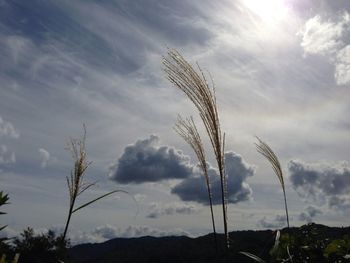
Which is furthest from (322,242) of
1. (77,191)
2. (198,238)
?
(198,238)

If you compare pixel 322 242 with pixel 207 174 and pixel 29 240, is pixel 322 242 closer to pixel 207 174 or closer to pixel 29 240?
pixel 207 174

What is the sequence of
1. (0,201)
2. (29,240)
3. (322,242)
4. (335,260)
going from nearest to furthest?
1. (0,201)
2. (335,260)
3. (322,242)
4. (29,240)

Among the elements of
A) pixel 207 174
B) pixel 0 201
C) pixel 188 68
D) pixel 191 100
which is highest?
pixel 188 68

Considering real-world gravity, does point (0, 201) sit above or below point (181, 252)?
below

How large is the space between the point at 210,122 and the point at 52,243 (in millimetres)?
17549

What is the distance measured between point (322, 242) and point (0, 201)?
3.36 metres

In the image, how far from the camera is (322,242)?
4922mm

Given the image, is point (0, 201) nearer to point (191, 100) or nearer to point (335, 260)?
point (191, 100)

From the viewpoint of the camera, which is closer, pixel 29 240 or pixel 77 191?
pixel 77 191

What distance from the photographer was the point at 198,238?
6644 inches

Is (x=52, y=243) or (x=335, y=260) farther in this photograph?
(x=52, y=243)

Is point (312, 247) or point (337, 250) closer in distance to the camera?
point (337, 250)

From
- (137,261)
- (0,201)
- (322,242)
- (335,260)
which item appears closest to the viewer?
(0,201)

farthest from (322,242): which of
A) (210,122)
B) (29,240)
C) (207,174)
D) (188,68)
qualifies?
(29,240)
